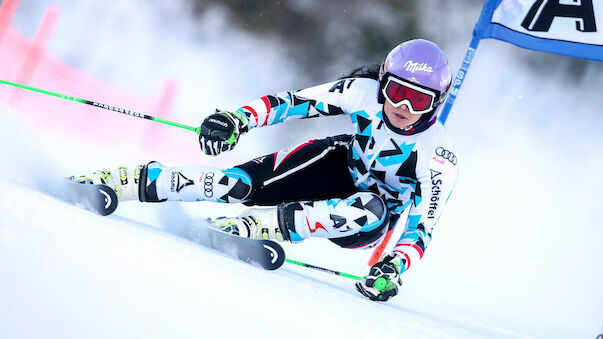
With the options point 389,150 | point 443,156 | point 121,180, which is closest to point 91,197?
point 121,180

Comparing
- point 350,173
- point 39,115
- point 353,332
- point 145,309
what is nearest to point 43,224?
point 145,309

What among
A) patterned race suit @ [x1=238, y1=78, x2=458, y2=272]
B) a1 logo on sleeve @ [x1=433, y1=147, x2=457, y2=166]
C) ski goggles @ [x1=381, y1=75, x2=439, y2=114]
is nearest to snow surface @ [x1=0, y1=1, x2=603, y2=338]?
patterned race suit @ [x1=238, y1=78, x2=458, y2=272]

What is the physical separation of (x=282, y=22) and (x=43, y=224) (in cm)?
640

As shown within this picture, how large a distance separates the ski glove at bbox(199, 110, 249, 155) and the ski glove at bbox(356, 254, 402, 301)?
3.06 ft

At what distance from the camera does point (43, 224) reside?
1.90 metres

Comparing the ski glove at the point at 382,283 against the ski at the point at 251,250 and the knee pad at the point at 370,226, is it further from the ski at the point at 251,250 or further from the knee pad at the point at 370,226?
the ski at the point at 251,250

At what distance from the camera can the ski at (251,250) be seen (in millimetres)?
2738

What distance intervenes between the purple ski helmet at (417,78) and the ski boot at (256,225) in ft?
2.72

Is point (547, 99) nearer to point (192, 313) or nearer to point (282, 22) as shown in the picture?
point (282, 22)

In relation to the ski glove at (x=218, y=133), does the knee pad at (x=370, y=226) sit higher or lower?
lower

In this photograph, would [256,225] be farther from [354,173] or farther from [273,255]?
[354,173]

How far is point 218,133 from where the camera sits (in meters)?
2.85

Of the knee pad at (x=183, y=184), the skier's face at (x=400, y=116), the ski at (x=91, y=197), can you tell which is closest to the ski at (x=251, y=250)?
the knee pad at (x=183, y=184)

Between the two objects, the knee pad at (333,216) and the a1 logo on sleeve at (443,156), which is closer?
the knee pad at (333,216)
